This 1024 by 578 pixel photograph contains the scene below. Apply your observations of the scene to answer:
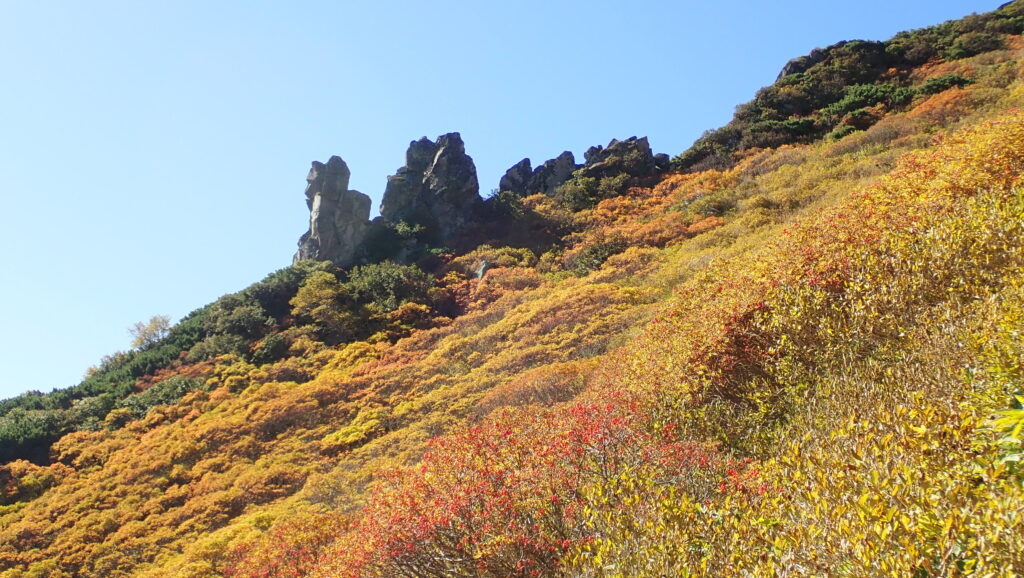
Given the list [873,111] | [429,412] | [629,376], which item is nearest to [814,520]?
[629,376]

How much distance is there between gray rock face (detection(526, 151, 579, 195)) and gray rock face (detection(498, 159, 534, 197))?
552 millimetres

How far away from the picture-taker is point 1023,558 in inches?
122

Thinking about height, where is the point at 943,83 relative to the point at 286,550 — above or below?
above

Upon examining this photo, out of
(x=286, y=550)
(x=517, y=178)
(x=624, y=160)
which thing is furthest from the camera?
(x=517, y=178)

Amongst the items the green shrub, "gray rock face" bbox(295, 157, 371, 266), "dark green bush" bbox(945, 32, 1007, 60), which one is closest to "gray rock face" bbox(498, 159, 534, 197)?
"gray rock face" bbox(295, 157, 371, 266)

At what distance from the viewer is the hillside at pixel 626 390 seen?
4656 millimetres

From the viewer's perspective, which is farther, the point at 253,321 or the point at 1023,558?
the point at 253,321

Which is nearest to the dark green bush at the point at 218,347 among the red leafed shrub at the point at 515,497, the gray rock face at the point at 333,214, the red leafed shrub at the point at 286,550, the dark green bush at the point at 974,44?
the gray rock face at the point at 333,214

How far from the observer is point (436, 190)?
145 feet

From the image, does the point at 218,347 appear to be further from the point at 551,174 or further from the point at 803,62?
the point at 803,62

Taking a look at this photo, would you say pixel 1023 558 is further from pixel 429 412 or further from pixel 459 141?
pixel 459 141

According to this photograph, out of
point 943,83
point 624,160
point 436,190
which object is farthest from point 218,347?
point 943,83

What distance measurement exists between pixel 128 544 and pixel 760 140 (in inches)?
1628

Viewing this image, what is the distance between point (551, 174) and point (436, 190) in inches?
430
